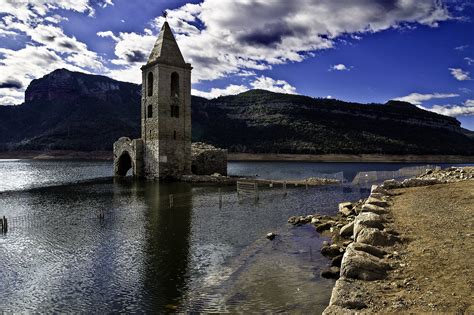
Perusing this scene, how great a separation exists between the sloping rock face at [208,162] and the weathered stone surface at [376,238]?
3467 centimetres

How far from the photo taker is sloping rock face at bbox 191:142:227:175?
45438 millimetres

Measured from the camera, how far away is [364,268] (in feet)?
28.2

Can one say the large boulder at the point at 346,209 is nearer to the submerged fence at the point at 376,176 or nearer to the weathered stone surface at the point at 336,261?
the weathered stone surface at the point at 336,261

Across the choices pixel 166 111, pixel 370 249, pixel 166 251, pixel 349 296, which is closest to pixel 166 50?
pixel 166 111

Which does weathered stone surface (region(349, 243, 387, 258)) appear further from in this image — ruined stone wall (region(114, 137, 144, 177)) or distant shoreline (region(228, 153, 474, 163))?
distant shoreline (region(228, 153, 474, 163))

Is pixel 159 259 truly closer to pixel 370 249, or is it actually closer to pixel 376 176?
pixel 370 249

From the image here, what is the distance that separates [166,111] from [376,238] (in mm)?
32951

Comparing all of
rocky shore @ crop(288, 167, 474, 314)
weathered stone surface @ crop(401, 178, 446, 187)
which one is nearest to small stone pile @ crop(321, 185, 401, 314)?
rocky shore @ crop(288, 167, 474, 314)

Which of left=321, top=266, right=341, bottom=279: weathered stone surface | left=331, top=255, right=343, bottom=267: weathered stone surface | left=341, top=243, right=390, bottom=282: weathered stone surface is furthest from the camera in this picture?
left=331, top=255, right=343, bottom=267: weathered stone surface

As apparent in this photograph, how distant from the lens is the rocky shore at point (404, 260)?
6809 mm

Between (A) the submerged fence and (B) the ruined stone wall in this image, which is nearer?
(A) the submerged fence

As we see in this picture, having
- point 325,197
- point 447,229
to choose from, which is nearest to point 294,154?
point 325,197

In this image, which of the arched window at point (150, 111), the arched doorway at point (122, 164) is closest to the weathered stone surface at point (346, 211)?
the arched window at point (150, 111)

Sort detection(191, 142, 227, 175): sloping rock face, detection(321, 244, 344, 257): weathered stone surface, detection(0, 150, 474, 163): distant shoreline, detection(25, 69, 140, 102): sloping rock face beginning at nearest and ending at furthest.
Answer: detection(321, 244, 344, 257): weathered stone surface < detection(191, 142, 227, 175): sloping rock face < detection(0, 150, 474, 163): distant shoreline < detection(25, 69, 140, 102): sloping rock face
